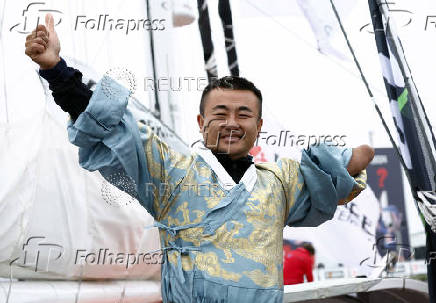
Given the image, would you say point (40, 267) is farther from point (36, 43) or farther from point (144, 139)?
point (36, 43)

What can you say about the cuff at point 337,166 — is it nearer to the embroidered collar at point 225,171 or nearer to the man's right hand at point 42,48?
the embroidered collar at point 225,171

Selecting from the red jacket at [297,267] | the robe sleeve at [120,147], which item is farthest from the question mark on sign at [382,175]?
the robe sleeve at [120,147]

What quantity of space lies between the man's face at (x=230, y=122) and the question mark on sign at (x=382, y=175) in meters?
3.01

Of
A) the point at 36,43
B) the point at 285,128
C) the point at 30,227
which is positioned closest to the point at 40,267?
the point at 30,227

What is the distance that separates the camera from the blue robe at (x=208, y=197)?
114 cm

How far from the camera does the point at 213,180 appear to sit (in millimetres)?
1259

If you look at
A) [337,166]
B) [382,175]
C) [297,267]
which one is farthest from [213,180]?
[382,175]

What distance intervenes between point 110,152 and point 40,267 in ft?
2.41

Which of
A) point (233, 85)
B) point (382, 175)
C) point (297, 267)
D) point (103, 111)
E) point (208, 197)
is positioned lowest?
point (208, 197)

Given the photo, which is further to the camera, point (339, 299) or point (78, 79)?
point (339, 299)

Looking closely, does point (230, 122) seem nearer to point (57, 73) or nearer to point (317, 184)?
point (317, 184)

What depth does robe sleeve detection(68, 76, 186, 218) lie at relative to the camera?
1104 mm

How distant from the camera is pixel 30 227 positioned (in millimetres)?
1731

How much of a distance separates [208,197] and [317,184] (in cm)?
24
